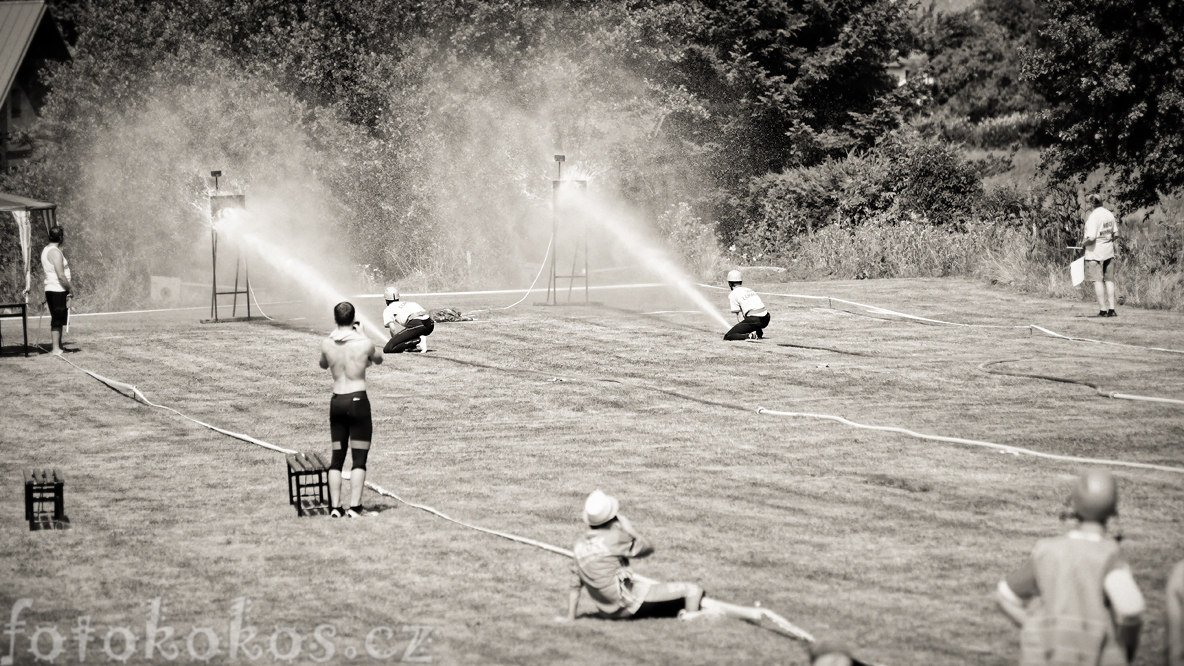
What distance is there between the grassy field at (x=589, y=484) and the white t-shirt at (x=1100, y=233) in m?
1.26

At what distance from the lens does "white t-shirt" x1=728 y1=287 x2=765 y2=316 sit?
23.1 meters

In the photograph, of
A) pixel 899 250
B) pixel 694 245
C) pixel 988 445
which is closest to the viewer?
pixel 988 445

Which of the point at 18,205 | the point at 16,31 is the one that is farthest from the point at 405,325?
the point at 16,31

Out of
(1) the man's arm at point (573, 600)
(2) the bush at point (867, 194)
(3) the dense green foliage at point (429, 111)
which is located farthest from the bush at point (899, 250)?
(1) the man's arm at point (573, 600)

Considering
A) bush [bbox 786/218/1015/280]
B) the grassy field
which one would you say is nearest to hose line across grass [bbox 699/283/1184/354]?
the grassy field

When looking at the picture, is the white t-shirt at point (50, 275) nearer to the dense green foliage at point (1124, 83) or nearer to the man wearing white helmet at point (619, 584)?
the man wearing white helmet at point (619, 584)

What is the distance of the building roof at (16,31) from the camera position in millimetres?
50875

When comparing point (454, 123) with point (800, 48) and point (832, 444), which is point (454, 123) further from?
point (832, 444)

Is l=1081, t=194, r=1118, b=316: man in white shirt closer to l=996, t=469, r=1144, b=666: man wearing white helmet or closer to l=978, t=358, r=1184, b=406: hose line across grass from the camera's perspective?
l=978, t=358, r=1184, b=406: hose line across grass

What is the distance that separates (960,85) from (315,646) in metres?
58.9

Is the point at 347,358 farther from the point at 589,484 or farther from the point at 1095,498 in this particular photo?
the point at 1095,498

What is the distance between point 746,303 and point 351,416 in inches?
470

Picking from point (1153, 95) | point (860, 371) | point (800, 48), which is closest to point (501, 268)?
point (800, 48)

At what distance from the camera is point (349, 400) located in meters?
12.5
